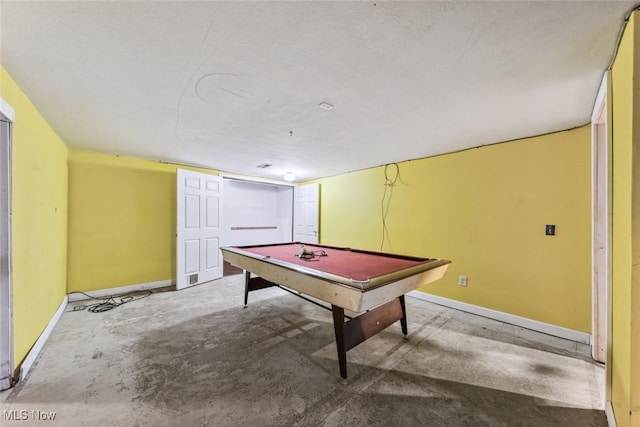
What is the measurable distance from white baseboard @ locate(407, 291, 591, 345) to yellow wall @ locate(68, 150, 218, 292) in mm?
4307

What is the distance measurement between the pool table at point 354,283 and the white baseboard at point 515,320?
1192 mm

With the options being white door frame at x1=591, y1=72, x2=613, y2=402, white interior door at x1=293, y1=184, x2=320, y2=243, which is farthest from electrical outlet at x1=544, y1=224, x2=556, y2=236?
white interior door at x1=293, y1=184, x2=320, y2=243

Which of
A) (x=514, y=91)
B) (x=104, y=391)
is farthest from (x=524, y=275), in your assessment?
(x=104, y=391)

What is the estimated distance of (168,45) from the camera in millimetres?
1276

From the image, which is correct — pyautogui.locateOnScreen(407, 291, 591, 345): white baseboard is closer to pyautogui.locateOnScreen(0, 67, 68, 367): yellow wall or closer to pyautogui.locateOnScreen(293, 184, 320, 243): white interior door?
pyautogui.locateOnScreen(293, 184, 320, 243): white interior door

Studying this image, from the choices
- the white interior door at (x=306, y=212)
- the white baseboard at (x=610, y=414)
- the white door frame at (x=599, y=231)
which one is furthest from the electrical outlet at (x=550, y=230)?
the white interior door at (x=306, y=212)

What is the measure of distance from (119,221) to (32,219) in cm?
175

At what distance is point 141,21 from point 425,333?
321 centimetres

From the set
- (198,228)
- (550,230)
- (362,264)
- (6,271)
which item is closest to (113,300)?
(198,228)

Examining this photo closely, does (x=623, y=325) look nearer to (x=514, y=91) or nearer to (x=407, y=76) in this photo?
(x=514, y=91)

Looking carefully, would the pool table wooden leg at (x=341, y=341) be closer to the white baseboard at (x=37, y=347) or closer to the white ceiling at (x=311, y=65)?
the white ceiling at (x=311, y=65)

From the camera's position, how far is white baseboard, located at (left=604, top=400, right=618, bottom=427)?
1326mm

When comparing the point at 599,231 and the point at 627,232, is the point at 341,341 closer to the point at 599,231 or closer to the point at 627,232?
the point at 627,232

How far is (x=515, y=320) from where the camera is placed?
8.79ft
